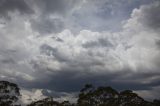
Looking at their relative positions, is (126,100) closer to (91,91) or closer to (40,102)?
(91,91)

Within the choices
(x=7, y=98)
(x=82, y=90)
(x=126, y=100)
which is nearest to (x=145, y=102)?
(x=126, y=100)

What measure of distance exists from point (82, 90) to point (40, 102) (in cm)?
2239

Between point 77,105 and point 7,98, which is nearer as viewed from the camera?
point 7,98

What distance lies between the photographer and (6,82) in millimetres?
123438

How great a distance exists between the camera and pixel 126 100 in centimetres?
13750

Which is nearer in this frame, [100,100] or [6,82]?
[6,82]

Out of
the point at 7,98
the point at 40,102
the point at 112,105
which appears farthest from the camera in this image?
the point at 40,102

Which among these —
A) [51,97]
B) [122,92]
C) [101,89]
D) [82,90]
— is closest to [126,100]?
[122,92]

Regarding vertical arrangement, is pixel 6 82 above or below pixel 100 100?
above

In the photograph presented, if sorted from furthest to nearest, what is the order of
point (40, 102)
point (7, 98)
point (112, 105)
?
point (40, 102), point (112, 105), point (7, 98)

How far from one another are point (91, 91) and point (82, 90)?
14.2 feet

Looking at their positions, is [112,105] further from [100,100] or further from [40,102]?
[40,102]

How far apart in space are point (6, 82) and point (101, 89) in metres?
44.4

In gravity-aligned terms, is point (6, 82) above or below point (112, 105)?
above
